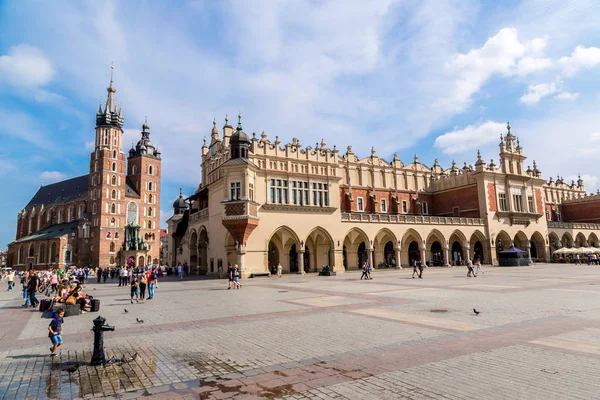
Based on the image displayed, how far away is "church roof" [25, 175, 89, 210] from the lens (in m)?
98.8

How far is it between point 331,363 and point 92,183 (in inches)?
3808

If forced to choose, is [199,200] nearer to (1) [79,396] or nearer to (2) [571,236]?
(1) [79,396]

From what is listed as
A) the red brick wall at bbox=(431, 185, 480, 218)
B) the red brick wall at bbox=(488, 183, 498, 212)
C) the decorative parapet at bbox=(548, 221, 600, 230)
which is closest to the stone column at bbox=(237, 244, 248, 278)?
the red brick wall at bbox=(431, 185, 480, 218)

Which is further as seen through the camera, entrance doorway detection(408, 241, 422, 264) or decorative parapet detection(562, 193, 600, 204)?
decorative parapet detection(562, 193, 600, 204)

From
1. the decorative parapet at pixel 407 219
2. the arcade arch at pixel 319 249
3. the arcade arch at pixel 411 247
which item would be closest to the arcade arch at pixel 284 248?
the arcade arch at pixel 319 249

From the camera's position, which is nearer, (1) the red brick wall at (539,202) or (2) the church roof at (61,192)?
(1) the red brick wall at (539,202)

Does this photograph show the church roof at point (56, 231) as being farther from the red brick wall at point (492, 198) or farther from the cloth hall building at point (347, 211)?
the red brick wall at point (492, 198)

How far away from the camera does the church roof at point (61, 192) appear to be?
324ft

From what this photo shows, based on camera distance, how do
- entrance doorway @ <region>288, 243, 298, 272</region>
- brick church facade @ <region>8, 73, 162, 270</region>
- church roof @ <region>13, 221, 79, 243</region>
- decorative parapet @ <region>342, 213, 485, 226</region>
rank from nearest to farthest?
1. decorative parapet @ <region>342, 213, 485, 226</region>
2. entrance doorway @ <region>288, 243, 298, 272</region>
3. brick church facade @ <region>8, 73, 162, 270</region>
4. church roof @ <region>13, 221, 79, 243</region>

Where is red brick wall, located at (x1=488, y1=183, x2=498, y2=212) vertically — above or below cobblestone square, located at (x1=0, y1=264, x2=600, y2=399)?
above

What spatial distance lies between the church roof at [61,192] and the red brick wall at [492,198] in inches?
3472

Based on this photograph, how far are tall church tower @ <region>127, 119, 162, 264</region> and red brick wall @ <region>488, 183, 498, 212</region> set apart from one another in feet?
248

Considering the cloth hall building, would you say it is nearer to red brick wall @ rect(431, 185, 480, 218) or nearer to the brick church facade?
red brick wall @ rect(431, 185, 480, 218)

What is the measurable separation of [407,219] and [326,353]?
3829 centimetres
